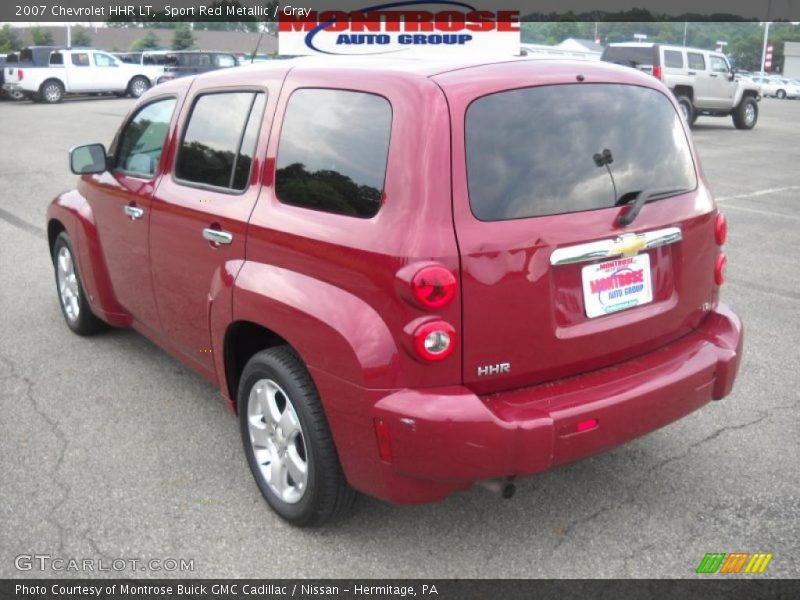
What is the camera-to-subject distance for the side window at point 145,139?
427 centimetres

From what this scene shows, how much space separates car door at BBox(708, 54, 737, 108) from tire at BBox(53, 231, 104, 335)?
19380 mm

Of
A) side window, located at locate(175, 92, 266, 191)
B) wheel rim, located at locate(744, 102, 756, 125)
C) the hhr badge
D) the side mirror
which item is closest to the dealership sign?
the side mirror

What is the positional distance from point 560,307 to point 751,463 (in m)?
1.51

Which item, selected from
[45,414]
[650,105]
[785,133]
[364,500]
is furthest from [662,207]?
[785,133]

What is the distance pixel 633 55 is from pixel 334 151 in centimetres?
1946

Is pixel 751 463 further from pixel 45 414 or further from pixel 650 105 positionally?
pixel 45 414

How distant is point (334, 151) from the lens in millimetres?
3041

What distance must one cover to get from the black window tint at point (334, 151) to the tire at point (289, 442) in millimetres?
633

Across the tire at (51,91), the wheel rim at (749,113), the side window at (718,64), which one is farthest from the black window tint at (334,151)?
the tire at (51,91)

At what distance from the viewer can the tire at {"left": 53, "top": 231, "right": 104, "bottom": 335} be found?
5.34 m

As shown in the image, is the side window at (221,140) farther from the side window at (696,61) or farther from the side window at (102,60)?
the side window at (102,60)

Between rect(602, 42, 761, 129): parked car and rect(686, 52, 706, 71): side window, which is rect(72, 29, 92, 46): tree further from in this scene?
rect(686, 52, 706, 71): side window

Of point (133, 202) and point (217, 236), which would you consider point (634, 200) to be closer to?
point (217, 236)

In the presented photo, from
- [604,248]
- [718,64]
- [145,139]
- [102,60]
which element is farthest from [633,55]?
[604,248]
